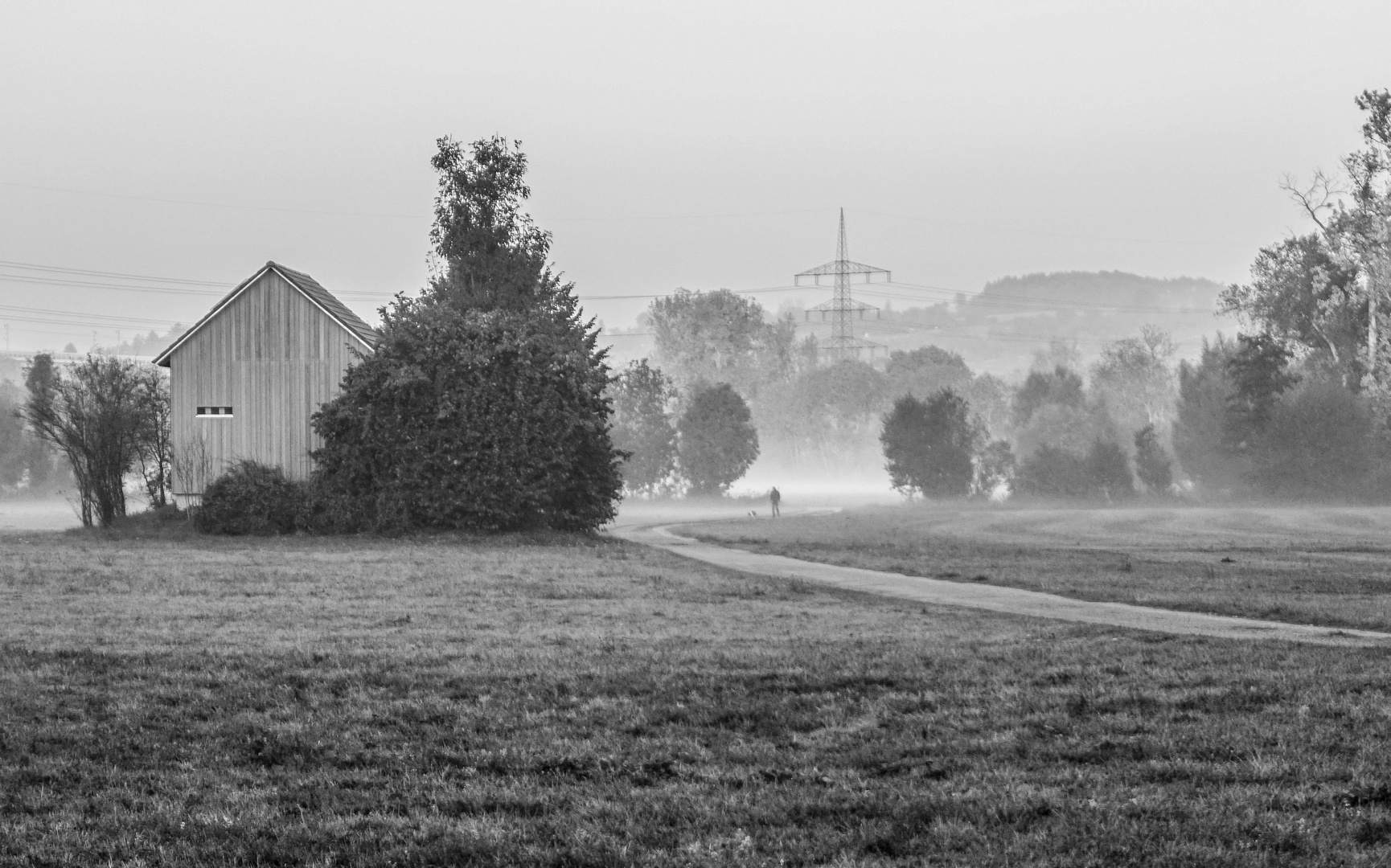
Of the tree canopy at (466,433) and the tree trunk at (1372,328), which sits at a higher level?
the tree trunk at (1372,328)

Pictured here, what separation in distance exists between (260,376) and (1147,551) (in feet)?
92.3

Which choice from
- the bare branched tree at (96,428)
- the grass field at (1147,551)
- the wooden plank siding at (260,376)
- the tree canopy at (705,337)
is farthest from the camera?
the tree canopy at (705,337)

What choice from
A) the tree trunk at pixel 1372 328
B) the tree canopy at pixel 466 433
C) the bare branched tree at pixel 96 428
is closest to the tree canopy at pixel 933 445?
the tree trunk at pixel 1372 328

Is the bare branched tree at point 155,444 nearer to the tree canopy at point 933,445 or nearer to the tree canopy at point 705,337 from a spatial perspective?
the tree canopy at point 933,445

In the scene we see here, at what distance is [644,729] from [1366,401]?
74.5m

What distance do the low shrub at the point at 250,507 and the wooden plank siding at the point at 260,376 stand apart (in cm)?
293

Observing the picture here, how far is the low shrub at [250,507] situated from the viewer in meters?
41.8

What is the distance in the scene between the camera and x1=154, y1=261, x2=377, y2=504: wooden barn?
149ft

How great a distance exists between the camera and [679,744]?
9531 millimetres

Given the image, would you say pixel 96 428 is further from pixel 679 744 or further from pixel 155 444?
pixel 679 744

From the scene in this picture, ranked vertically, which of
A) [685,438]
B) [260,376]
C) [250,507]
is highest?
[260,376]

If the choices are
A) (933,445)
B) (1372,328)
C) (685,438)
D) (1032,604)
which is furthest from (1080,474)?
(1032,604)

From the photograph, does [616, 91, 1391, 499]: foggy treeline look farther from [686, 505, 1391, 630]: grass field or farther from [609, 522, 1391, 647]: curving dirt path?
[609, 522, 1391, 647]: curving dirt path

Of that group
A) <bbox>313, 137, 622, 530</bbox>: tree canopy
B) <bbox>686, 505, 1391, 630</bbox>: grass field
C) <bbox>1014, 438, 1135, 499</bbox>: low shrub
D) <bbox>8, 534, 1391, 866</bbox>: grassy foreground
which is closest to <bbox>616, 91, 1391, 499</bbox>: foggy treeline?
<bbox>1014, 438, 1135, 499</bbox>: low shrub
